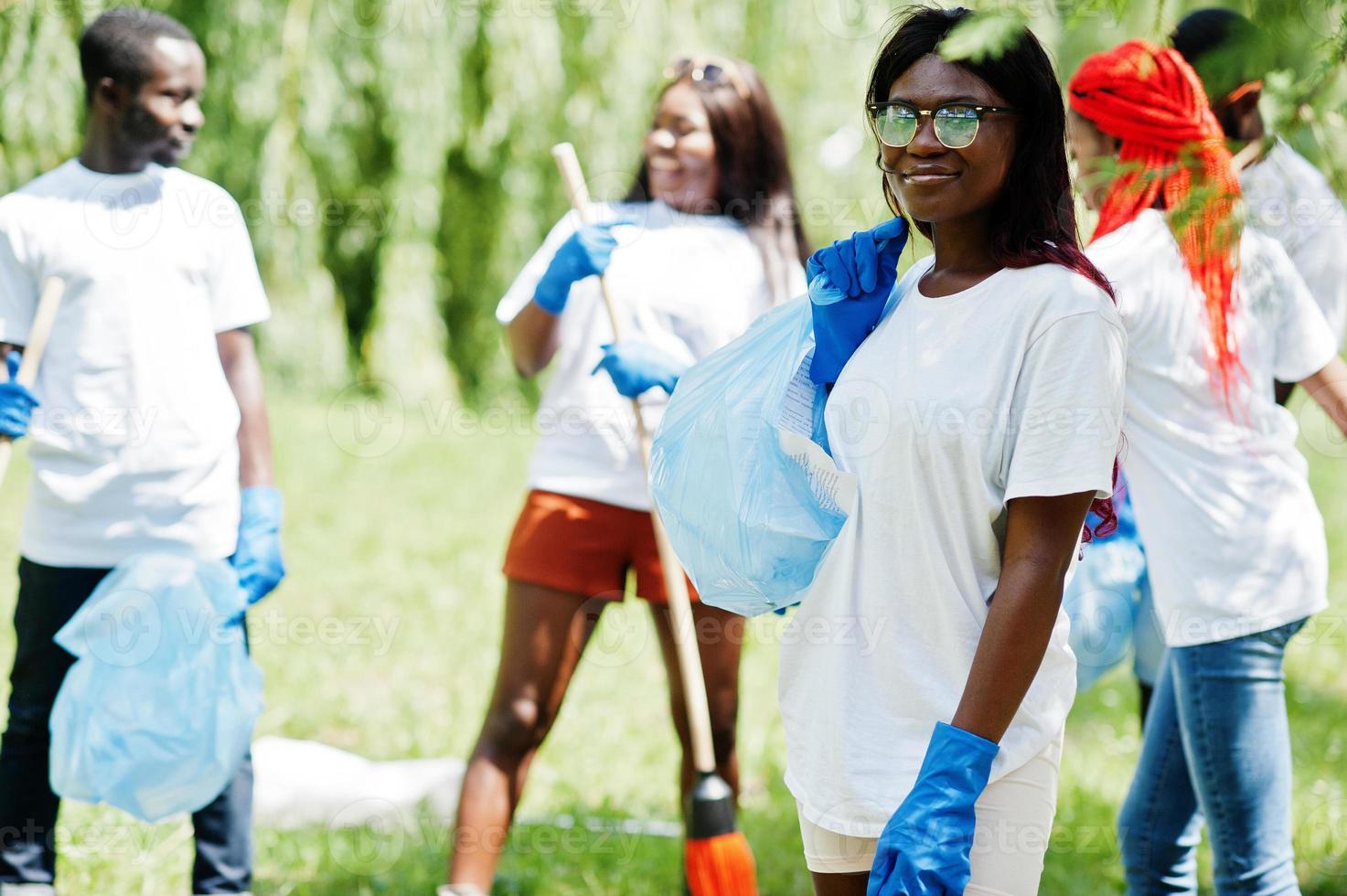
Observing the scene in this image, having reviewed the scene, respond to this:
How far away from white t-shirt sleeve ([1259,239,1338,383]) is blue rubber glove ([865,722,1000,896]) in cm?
112

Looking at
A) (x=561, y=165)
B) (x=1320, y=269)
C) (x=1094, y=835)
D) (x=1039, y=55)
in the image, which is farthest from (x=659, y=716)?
(x=1039, y=55)

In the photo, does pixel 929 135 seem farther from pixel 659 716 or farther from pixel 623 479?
pixel 659 716

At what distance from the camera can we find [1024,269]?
170 centimetres

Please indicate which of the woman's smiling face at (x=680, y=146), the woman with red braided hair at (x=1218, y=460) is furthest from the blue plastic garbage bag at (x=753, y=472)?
the woman's smiling face at (x=680, y=146)

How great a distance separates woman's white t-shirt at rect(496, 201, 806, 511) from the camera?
2.93 meters

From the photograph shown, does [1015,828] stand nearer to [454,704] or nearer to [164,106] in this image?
[164,106]

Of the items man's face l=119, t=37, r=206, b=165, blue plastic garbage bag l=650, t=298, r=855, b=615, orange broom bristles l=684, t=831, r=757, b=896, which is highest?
man's face l=119, t=37, r=206, b=165

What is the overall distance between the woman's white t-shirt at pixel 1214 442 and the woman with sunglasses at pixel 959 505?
565 mm

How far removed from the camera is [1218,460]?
7.66 ft

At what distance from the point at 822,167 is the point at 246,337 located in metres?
5.08

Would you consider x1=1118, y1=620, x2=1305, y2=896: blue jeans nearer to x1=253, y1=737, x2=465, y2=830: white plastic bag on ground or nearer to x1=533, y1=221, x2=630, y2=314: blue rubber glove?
x1=533, y1=221, x2=630, y2=314: blue rubber glove

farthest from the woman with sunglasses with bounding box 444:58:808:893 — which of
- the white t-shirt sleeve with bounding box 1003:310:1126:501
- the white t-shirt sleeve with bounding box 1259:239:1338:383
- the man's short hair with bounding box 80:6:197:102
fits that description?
the white t-shirt sleeve with bounding box 1003:310:1126:501

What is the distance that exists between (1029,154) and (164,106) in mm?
1651

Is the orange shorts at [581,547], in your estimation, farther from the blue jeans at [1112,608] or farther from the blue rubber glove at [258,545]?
the blue jeans at [1112,608]
